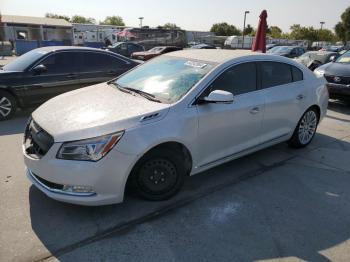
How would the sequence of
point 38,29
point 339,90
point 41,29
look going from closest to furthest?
point 339,90
point 41,29
point 38,29

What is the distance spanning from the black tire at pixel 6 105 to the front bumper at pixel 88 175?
14.2 feet

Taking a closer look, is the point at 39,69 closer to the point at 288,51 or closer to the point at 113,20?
the point at 288,51

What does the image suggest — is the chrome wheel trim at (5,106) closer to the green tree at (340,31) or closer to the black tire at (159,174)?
the black tire at (159,174)

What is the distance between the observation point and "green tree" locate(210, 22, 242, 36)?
9544 centimetres

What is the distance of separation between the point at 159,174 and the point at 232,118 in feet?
3.82

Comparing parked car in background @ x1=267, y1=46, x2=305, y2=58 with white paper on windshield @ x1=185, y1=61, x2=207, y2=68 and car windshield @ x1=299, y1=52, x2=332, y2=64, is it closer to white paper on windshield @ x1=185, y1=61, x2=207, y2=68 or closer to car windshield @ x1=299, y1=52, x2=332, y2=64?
car windshield @ x1=299, y1=52, x2=332, y2=64

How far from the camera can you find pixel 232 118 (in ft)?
13.6

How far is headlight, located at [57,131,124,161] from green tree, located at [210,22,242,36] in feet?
311

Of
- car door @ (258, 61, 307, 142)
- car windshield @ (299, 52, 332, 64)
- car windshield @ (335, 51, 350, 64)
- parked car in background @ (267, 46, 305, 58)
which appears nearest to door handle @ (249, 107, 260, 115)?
car door @ (258, 61, 307, 142)

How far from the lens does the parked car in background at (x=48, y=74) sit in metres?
7.11

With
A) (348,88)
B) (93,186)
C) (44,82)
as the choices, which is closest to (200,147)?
(93,186)

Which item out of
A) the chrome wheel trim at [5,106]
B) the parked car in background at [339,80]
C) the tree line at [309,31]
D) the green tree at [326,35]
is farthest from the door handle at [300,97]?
the green tree at [326,35]

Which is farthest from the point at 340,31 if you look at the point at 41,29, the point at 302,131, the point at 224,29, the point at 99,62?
the point at 302,131

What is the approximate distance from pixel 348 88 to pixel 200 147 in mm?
6296
